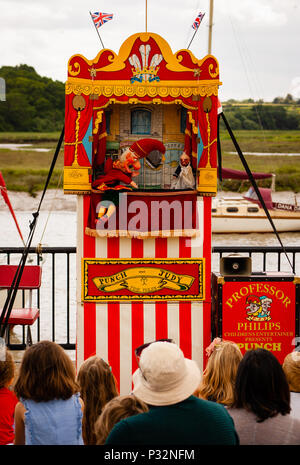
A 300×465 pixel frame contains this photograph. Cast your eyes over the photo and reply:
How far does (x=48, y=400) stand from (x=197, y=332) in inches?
82.5

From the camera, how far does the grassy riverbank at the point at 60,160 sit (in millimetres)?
33625

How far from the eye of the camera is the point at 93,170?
4785 mm

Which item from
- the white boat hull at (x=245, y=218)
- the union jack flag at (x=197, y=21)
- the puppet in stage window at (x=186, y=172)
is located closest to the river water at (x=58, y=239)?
the white boat hull at (x=245, y=218)

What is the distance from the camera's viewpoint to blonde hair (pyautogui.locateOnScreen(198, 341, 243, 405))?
342 centimetres

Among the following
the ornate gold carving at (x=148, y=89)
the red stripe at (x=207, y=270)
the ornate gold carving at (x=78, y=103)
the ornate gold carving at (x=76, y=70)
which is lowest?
the red stripe at (x=207, y=270)

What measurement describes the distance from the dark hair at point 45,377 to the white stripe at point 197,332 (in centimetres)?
199

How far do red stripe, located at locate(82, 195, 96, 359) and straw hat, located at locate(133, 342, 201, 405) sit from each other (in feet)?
7.23

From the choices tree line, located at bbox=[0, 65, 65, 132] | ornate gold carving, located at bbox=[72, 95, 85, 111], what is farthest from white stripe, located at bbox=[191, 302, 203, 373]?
tree line, located at bbox=[0, 65, 65, 132]

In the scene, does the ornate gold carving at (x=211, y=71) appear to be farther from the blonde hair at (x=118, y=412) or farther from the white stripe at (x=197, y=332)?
the blonde hair at (x=118, y=412)

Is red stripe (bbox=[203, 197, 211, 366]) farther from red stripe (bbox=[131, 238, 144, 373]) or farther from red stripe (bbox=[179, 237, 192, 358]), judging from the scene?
red stripe (bbox=[131, 238, 144, 373])

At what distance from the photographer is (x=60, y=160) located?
34.1 m

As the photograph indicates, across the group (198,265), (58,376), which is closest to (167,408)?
(58,376)
